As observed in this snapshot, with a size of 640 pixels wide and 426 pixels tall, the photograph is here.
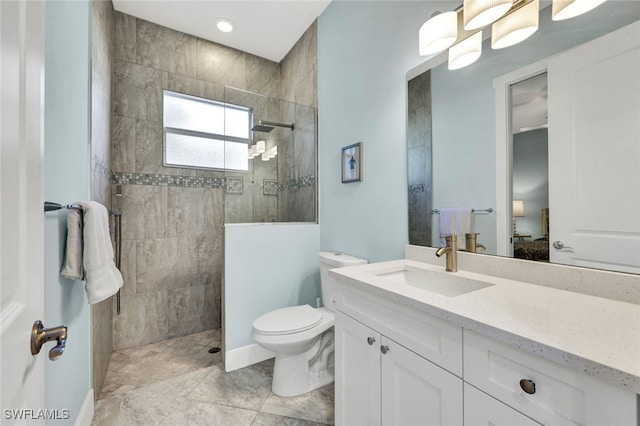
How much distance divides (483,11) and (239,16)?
2055 millimetres

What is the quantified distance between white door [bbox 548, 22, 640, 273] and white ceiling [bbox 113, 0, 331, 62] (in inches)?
78.4

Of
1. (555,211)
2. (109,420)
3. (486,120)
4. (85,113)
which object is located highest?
(85,113)

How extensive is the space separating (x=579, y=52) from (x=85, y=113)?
7.34 feet

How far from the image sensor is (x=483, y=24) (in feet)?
3.69

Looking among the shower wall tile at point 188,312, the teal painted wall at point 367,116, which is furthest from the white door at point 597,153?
the shower wall tile at point 188,312

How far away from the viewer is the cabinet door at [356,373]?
105cm

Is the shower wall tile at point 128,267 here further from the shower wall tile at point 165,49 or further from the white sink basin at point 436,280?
the white sink basin at point 436,280

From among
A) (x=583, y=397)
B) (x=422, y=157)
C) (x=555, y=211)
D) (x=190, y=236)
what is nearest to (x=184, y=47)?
(x=190, y=236)

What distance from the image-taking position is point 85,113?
144 centimetres

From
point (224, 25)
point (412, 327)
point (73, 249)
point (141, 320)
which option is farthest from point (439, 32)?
point (141, 320)

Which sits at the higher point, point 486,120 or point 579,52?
point 579,52

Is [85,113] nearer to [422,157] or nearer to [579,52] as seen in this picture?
[422,157]

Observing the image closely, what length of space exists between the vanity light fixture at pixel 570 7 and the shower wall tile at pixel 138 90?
9.18 ft

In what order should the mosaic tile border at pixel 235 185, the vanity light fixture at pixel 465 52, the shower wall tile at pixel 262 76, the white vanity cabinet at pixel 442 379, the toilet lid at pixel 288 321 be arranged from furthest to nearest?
the shower wall tile at pixel 262 76 → the mosaic tile border at pixel 235 185 → the toilet lid at pixel 288 321 → the vanity light fixture at pixel 465 52 → the white vanity cabinet at pixel 442 379
